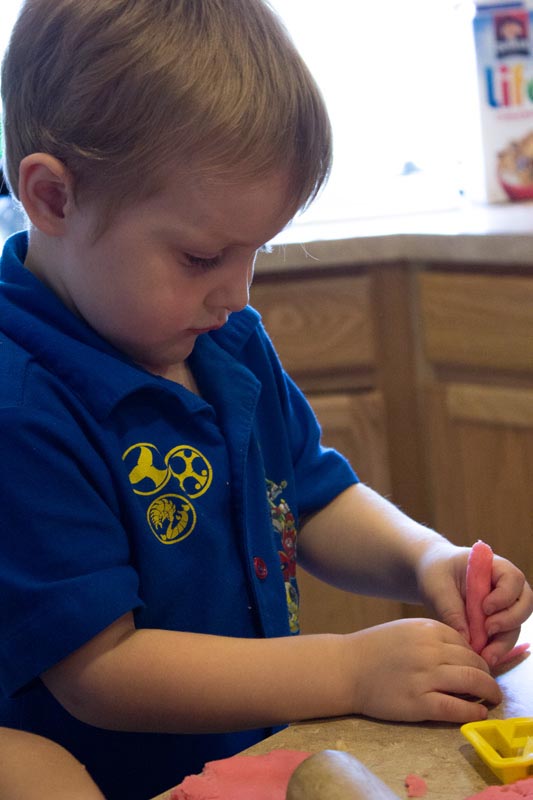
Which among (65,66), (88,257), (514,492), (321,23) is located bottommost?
(514,492)

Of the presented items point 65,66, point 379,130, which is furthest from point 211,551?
point 379,130

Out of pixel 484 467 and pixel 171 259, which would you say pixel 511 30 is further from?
pixel 171 259

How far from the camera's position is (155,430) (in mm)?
785

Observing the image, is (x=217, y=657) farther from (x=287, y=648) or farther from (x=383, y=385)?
(x=383, y=385)

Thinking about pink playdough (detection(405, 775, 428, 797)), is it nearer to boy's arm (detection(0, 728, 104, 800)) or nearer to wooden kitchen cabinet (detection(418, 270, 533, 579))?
boy's arm (detection(0, 728, 104, 800))

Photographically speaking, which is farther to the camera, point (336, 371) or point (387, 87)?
point (387, 87)

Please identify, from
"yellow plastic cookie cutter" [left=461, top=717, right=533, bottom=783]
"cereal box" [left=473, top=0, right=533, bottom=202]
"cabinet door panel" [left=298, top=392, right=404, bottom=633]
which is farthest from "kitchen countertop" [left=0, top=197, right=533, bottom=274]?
"yellow plastic cookie cutter" [left=461, top=717, right=533, bottom=783]

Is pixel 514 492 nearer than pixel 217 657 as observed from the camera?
No

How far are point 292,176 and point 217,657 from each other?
1.07ft

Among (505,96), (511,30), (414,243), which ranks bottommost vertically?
(414,243)

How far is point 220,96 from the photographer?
699 mm

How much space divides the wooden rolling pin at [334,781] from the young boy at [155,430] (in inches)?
7.2

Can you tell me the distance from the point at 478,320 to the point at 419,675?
1009mm

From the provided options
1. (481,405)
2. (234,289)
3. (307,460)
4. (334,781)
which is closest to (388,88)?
(481,405)
